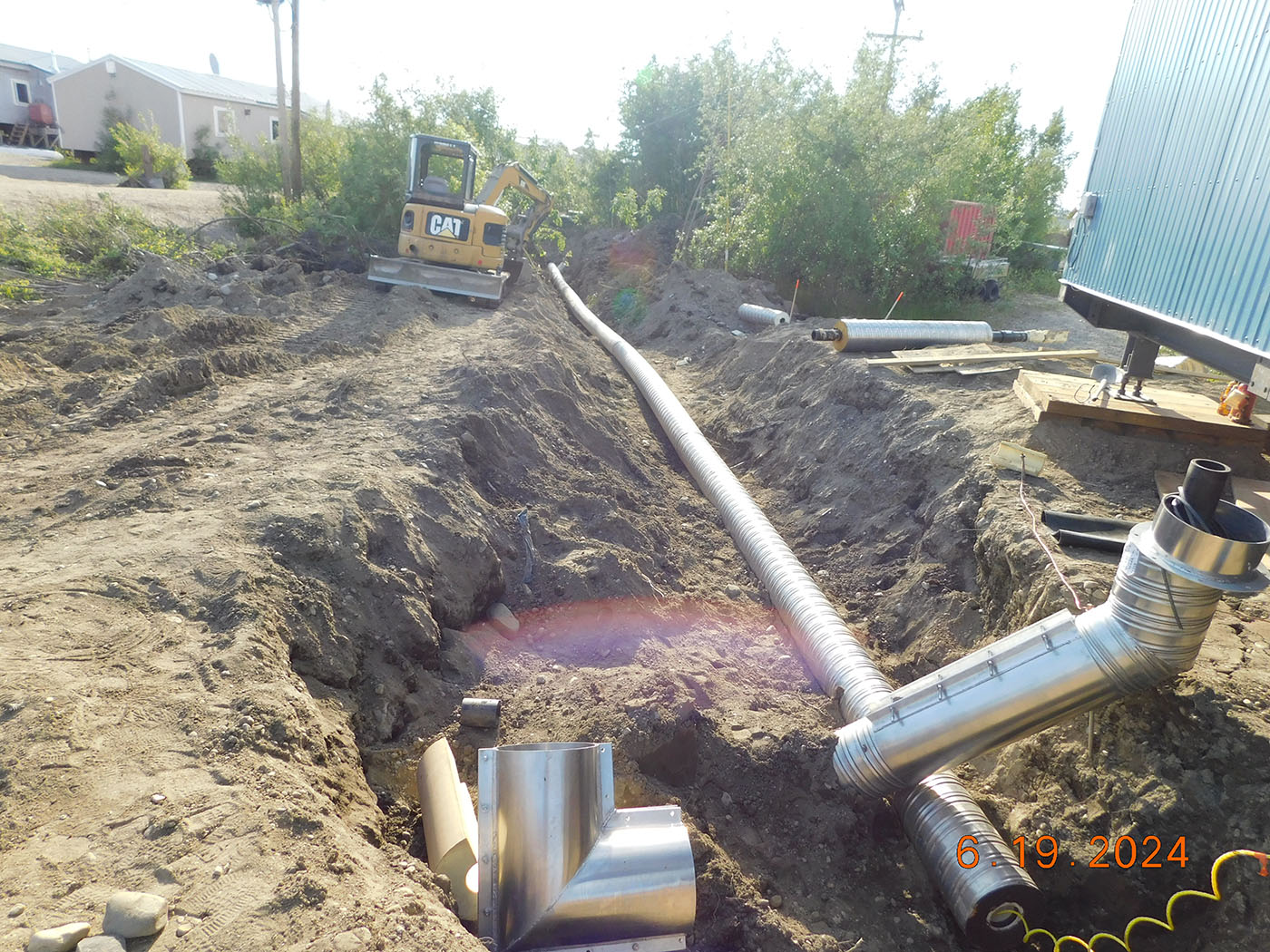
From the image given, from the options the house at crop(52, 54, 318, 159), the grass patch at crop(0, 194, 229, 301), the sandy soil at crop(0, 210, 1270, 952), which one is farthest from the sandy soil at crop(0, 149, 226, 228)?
the sandy soil at crop(0, 210, 1270, 952)

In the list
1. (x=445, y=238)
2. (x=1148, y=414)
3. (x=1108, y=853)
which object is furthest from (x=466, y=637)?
(x=445, y=238)

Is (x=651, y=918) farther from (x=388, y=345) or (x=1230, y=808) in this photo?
(x=388, y=345)

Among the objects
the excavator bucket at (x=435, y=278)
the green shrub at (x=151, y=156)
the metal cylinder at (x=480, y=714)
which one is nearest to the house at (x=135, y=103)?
the green shrub at (x=151, y=156)

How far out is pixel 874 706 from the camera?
169 inches

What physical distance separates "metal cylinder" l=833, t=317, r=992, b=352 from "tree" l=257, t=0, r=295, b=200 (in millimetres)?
14040

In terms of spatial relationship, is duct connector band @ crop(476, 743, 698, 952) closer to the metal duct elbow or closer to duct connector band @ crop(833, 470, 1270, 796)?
duct connector band @ crop(833, 470, 1270, 796)

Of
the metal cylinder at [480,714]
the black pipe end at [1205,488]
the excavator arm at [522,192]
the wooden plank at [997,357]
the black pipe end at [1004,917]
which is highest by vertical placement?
the excavator arm at [522,192]

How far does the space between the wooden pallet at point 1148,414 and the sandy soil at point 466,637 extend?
0.17 metres

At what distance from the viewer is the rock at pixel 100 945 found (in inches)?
83.7

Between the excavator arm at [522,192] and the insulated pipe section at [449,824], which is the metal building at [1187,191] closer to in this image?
the insulated pipe section at [449,824]

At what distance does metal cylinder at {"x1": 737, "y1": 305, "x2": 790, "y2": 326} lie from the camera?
44.9 ft

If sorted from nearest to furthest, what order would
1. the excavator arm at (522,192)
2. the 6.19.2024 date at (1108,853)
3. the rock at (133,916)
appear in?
the rock at (133,916)
the 6.19.2024 date at (1108,853)
the excavator arm at (522,192)

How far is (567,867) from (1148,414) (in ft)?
19.2

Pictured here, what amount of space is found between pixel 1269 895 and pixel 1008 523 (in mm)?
2696
